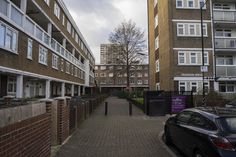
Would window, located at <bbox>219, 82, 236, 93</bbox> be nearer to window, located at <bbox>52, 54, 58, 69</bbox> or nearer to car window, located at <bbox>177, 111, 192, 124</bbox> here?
window, located at <bbox>52, 54, 58, 69</bbox>

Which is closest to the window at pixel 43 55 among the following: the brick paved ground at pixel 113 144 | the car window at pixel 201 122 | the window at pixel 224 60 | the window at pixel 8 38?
the window at pixel 8 38

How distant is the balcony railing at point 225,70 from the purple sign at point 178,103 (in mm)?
9699

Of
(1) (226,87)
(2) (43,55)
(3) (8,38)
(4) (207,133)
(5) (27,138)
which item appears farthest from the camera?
(1) (226,87)

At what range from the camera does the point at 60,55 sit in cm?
3116

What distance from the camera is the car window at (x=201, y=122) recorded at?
613cm

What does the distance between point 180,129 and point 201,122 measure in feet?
4.17

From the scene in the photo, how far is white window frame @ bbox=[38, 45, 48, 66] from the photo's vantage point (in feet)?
75.6

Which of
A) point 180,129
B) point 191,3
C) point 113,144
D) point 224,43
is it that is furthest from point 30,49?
point 224,43

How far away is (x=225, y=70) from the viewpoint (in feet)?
94.2

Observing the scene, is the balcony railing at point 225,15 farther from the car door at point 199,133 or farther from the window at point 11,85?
the car door at point 199,133

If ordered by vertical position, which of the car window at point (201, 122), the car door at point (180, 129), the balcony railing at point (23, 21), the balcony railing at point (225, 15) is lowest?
the car door at point (180, 129)

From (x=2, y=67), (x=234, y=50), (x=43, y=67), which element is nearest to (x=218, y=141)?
(x=2, y=67)

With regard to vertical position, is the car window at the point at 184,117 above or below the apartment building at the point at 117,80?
below

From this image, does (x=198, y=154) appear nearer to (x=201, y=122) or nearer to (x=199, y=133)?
(x=199, y=133)
